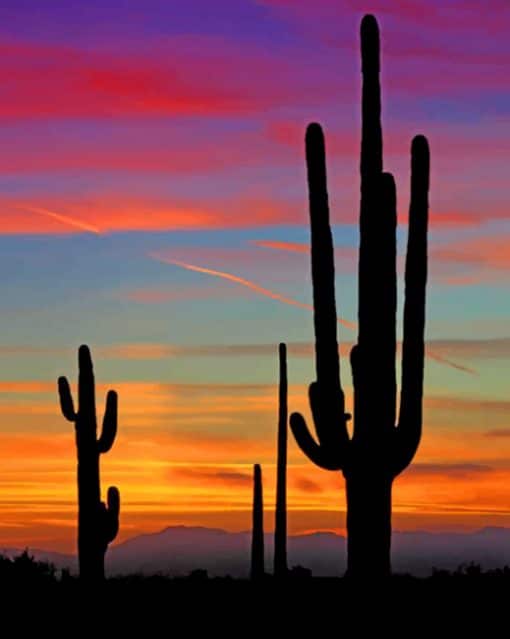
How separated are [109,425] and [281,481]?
721 centimetres

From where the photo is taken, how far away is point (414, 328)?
16750 mm

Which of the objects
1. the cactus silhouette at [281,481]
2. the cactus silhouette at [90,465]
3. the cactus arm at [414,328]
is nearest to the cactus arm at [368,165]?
the cactus arm at [414,328]

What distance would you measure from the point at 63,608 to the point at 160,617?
2.18 meters

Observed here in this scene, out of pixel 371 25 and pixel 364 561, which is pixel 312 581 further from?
pixel 371 25

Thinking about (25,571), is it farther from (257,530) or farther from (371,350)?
(371,350)

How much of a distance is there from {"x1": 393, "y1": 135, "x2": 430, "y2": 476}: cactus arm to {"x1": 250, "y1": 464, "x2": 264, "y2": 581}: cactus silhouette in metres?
15.5

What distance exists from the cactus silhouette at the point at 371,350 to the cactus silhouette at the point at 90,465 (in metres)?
9.18

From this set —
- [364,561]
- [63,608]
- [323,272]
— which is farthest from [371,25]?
[63,608]

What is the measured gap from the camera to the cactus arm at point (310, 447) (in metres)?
16.8

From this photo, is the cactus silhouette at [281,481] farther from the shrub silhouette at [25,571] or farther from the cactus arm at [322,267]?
the cactus arm at [322,267]

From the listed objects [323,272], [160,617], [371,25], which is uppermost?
[371,25]

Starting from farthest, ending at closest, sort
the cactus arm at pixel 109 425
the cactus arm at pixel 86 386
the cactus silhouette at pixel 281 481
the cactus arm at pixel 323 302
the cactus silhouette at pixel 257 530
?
the cactus silhouette at pixel 257 530
the cactus silhouette at pixel 281 481
the cactus arm at pixel 86 386
the cactus arm at pixel 109 425
the cactus arm at pixel 323 302

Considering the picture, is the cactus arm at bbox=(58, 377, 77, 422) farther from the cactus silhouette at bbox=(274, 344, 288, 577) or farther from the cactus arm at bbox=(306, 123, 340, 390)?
the cactus arm at bbox=(306, 123, 340, 390)

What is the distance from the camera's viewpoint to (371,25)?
1697 centimetres
